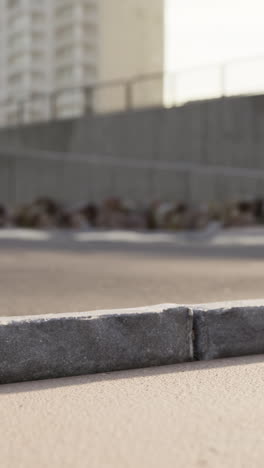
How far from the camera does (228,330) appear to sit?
3020 mm

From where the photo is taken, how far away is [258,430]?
2072mm

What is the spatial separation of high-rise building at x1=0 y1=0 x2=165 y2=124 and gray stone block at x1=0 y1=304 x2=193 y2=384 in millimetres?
→ 39926

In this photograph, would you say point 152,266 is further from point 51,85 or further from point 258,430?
point 51,85

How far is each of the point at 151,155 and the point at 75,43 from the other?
126 feet

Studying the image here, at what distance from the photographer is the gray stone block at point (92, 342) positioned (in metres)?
2.64

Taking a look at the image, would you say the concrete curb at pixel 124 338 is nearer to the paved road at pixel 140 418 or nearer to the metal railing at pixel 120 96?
the paved road at pixel 140 418

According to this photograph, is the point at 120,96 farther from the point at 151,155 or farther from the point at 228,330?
the point at 228,330

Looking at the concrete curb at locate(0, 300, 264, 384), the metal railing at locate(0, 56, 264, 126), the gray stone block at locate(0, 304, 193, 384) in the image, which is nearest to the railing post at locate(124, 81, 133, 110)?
the metal railing at locate(0, 56, 264, 126)

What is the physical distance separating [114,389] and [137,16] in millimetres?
46075

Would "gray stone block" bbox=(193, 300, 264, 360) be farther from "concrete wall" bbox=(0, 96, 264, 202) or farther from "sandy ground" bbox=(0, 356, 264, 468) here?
"concrete wall" bbox=(0, 96, 264, 202)

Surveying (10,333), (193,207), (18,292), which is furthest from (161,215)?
(10,333)

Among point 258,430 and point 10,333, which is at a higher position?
point 10,333

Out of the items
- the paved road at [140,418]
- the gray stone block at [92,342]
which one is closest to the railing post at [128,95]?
the paved road at [140,418]

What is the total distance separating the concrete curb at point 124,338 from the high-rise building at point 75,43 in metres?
39.8
